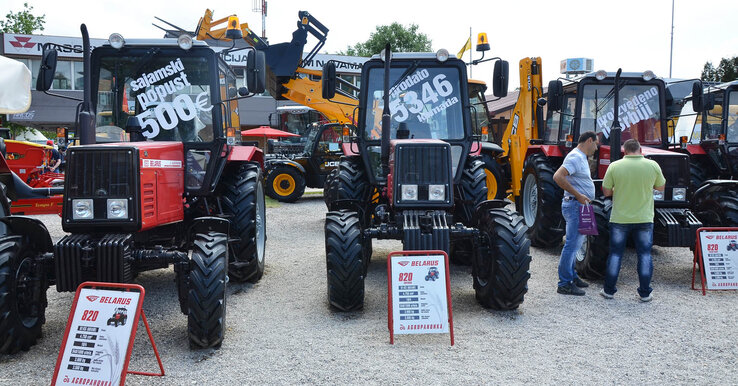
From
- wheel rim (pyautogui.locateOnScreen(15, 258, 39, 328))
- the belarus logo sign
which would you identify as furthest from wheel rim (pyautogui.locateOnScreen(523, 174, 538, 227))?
the belarus logo sign

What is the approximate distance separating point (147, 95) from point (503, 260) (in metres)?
3.67

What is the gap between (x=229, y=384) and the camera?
3912 mm

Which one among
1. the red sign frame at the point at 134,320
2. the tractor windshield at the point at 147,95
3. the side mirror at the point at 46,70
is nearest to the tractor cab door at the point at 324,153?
the tractor windshield at the point at 147,95

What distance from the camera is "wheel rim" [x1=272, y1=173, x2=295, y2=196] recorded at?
14680mm

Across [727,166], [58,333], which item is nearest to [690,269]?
[727,166]

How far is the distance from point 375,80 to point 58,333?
13.3ft

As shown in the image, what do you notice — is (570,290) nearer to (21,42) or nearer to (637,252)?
(637,252)

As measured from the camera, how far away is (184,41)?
18.6 ft

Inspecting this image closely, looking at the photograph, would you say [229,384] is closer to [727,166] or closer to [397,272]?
[397,272]

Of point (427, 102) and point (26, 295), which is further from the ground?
point (427, 102)

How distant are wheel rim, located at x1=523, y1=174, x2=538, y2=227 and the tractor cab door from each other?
5.62 metres

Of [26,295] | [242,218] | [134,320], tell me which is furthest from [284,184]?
[134,320]

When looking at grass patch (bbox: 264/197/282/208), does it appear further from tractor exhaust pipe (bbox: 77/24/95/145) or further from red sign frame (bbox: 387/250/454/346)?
red sign frame (bbox: 387/250/454/346)

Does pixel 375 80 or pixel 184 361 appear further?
pixel 375 80
